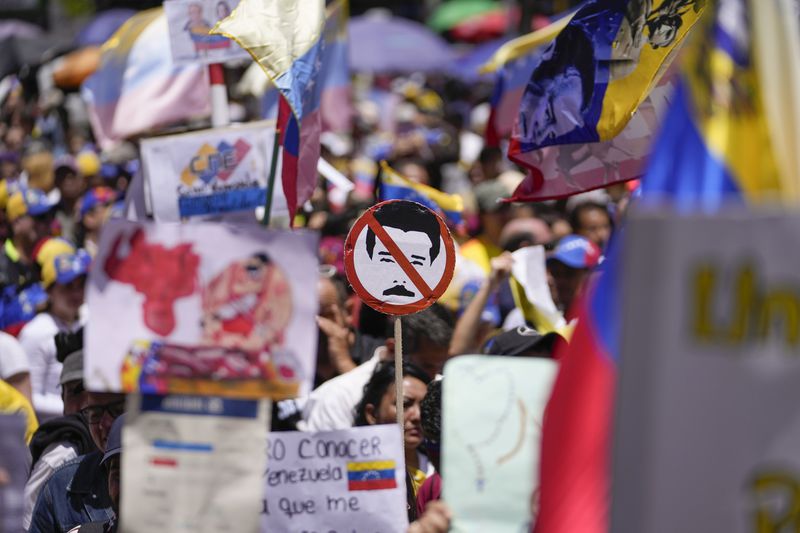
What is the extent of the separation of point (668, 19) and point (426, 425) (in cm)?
165

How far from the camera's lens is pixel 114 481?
432 centimetres

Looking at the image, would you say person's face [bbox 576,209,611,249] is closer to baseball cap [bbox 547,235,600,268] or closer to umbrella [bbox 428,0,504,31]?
baseball cap [bbox 547,235,600,268]

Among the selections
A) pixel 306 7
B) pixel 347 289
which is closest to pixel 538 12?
pixel 347 289

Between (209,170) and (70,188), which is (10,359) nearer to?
(209,170)

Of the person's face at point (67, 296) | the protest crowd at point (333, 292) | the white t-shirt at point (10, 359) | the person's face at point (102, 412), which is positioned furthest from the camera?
the person's face at point (67, 296)

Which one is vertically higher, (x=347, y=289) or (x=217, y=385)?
(x=217, y=385)

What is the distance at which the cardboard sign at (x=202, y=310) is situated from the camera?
3.11 m

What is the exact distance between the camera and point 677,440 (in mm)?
2299

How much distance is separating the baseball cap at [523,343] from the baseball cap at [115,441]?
1.48 meters

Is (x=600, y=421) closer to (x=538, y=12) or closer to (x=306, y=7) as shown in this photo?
(x=306, y=7)

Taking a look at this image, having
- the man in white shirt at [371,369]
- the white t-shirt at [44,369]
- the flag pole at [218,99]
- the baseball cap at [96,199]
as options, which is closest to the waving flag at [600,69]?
the man in white shirt at [371,369]

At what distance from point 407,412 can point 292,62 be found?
5.00 ft

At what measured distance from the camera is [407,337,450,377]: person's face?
6055 mm

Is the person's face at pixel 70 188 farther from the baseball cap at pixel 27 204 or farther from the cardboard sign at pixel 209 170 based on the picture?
the cardboard sign at pixel 209 170
